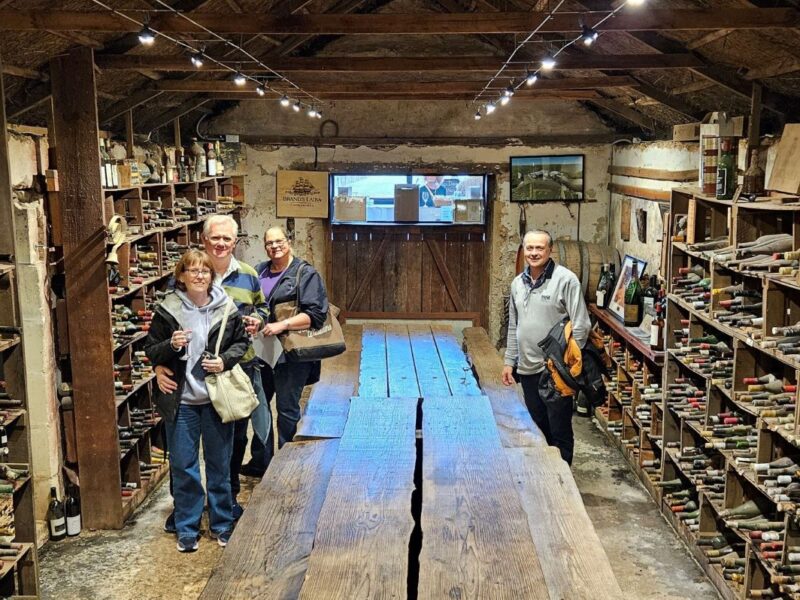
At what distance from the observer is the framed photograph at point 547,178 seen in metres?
10.8

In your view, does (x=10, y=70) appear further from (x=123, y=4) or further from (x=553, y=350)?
(x=553, y=350)

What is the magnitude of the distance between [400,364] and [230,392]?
1.67m

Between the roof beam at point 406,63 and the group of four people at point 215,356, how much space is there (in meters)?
1.65

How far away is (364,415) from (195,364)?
40.0 inches

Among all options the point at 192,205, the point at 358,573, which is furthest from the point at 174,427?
the point at 192,205

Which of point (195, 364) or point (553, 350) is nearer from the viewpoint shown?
point (195, 364)

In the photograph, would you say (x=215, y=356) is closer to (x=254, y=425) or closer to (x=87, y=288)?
(x=254, y=425)

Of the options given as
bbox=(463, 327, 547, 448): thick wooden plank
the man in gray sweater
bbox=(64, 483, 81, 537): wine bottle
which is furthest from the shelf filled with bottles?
the man in gray sweater

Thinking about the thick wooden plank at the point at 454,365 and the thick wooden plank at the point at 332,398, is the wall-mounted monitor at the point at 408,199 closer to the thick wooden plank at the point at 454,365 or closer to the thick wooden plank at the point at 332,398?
the thick wooden plank at the point at 454,365

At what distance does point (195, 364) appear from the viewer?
4898 mm

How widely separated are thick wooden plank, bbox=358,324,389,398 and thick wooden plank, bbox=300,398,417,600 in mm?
942

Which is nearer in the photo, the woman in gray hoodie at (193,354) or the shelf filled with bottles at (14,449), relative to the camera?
the shelf filled with bottles at (14,449)

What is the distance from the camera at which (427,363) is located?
20.8ft

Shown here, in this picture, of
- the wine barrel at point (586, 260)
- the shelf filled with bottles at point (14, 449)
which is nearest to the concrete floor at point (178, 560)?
the shelf filled with bottles at point (14, 449)
